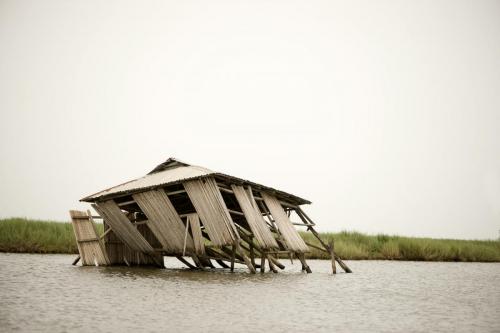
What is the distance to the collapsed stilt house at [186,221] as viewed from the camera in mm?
17500

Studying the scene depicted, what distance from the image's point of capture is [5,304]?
9.24 m

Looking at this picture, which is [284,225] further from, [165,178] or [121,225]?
[121,225]

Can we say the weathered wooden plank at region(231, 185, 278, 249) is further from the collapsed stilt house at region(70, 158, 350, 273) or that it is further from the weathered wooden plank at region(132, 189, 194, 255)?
the weathered wooden plank at region(132, 189, 194, 255)

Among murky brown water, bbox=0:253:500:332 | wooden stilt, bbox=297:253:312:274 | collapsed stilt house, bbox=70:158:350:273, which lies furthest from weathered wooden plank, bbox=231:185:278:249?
murky brown water, bbox=0:253:500:332

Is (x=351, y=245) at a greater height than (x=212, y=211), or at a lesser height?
lesser

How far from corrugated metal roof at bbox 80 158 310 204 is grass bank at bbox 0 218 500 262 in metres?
6.43

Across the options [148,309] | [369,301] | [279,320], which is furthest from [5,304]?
[369,301]

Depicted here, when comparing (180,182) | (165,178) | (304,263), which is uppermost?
(165,178)

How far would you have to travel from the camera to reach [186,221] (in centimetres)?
1923

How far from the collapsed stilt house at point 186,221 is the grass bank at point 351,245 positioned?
5431 millimetres

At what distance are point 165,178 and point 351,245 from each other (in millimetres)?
15468

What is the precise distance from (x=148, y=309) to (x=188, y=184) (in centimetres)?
876

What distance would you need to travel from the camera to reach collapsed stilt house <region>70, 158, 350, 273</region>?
57.4ft

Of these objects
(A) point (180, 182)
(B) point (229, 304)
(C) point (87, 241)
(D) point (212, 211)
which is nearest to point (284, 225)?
(D) point (212, 211)
